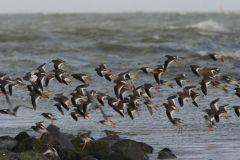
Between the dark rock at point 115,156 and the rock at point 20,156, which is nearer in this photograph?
the rock at point 20,156

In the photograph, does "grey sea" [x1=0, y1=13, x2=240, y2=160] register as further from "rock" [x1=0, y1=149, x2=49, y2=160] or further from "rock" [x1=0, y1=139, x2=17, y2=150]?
"rock" [x1=0, y1=149, x2=49, y2=160]

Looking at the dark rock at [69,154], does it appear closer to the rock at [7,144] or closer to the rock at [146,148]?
the rock at [7,144]

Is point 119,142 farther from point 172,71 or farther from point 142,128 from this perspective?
point 172,71

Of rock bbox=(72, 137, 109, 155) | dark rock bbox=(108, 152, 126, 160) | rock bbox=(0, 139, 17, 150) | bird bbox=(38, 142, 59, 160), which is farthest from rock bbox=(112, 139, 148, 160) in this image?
rock bbox=(0, 139, 17, 150)

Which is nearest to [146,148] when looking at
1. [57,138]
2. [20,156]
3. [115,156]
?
[115,156]

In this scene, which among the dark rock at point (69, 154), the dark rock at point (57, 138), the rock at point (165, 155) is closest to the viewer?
the dark rock at point (69, 154)

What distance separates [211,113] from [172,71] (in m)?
6.91

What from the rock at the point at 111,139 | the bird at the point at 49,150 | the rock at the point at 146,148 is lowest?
the rock at the point at 111,139

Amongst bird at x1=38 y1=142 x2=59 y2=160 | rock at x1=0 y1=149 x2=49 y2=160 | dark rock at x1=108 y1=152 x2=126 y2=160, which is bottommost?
dark rock at x1=108 y1=152 x2=126 y2=160

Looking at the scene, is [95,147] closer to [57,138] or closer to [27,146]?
[57,138]

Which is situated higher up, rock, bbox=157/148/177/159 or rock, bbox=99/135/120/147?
rock, bbox=157/148/177/159

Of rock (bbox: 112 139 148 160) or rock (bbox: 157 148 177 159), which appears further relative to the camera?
rock (bbox: 157 148 177 159)

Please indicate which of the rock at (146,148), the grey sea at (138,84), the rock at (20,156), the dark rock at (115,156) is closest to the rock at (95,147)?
the dark rock at (115,156)

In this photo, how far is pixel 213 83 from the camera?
806 centimetres
